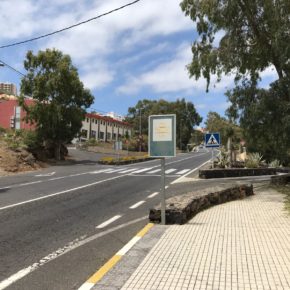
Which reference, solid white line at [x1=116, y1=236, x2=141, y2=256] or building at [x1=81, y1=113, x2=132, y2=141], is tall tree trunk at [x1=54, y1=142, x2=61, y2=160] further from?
building at [x1=81, y1=113, x2=132, y2=141]

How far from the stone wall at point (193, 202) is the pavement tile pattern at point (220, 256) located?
28 centimetres

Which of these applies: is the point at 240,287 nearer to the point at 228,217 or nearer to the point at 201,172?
the point at 228,217

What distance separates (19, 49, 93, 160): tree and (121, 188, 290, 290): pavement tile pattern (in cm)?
3562

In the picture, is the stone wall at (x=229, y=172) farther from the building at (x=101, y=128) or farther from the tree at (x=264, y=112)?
the building at (x=101, y=128)

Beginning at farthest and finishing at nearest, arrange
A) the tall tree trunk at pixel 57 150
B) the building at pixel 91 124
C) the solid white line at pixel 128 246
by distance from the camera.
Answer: the building at pixel 91 124 < the tall tree trunk at pixel 57 150 < the solid white line at pixel 128 246

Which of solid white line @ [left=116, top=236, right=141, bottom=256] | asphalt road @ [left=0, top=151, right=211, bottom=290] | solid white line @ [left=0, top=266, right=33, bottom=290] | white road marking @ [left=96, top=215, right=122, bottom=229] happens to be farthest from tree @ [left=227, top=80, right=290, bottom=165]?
solid white line @ [left=0, top=266, right=33, bottom=290]

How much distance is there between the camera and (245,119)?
17656 mm

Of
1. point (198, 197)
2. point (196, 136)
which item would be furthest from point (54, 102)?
point (196, 136)

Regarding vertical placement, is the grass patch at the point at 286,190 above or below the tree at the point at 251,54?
below

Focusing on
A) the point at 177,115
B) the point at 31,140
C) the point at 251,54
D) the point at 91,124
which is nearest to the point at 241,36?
the point at 251,54

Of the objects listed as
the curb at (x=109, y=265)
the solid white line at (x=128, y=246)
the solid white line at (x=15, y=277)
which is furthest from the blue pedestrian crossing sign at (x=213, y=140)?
the solid white line at (x=15, y=277)

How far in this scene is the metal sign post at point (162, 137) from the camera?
8.97 meters

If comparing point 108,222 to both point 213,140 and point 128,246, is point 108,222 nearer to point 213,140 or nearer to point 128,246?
point 128,246

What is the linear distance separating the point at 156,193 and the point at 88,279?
1085 cm
